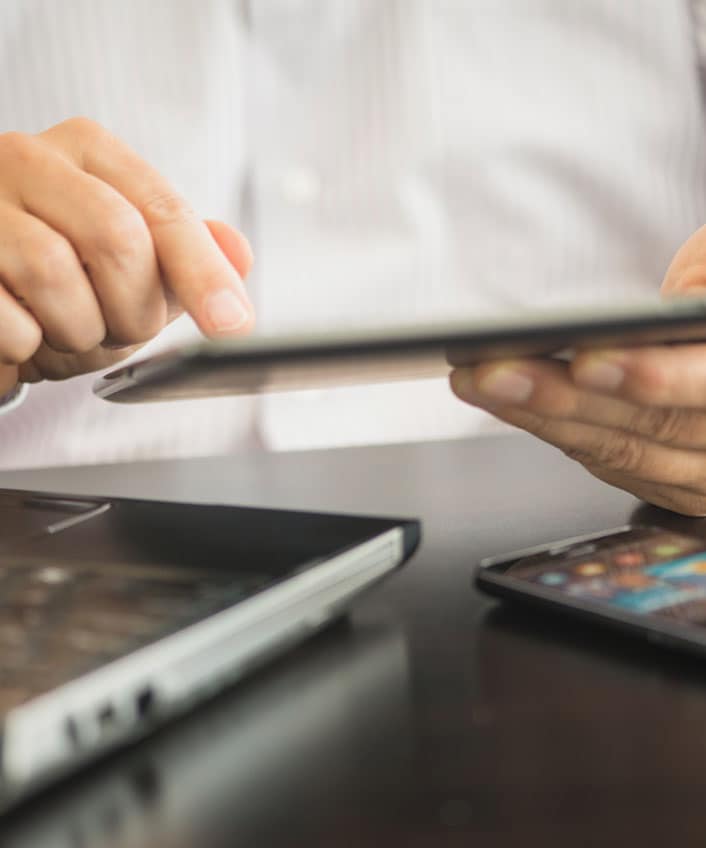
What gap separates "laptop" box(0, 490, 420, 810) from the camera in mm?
170

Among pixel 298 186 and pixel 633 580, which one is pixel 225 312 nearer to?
pixel 633 580

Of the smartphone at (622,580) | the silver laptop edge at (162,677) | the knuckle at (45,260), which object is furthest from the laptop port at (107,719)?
the knuckle at (45,260)

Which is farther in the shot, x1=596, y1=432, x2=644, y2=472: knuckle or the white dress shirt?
the white dress shirt

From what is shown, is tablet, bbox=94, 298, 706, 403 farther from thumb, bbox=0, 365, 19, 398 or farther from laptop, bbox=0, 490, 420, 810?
thumb, bbox=0, 365, 19, 398

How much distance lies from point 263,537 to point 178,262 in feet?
0.55

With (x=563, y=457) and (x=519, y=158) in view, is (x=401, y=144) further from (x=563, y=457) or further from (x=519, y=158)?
(x=563, y=457)

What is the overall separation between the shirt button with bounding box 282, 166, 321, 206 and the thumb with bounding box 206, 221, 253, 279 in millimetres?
294

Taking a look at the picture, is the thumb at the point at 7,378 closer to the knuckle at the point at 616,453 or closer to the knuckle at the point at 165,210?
the knuckle at the point at 165,210

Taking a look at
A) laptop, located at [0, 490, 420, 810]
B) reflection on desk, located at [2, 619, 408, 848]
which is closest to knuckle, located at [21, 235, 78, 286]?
laptop, located at [0, 490, 420, 810]

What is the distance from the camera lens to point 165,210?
0.41 meters

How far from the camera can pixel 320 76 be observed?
77 centimetres

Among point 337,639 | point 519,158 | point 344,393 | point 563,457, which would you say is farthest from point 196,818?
point 519,158

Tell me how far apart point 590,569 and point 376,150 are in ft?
1.88

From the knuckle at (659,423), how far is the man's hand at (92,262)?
15 cm
